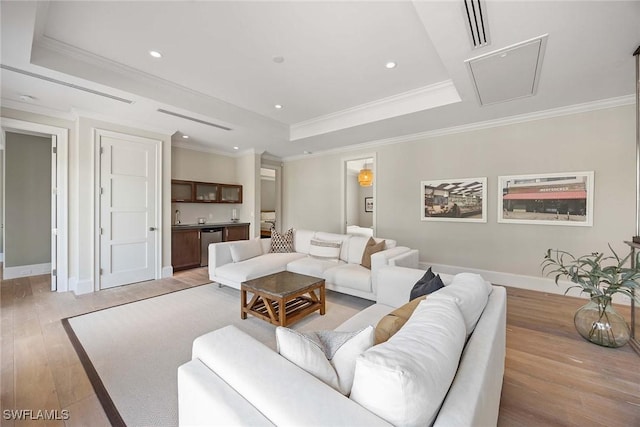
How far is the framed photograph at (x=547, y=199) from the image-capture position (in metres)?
3.54

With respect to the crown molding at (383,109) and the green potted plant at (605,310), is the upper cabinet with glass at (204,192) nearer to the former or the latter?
the crown molding at (383,109)

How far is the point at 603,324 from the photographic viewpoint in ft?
7.73

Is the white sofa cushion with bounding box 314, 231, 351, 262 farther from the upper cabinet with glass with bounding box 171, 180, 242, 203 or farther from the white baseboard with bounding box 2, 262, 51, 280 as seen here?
the white baseboard with bounding box 2, 262, 51, 280

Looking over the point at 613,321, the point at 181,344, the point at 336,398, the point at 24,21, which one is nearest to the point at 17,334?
the point at 181,344

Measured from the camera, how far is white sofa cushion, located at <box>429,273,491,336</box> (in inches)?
52.0

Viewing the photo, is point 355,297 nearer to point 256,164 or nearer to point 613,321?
point 613,321

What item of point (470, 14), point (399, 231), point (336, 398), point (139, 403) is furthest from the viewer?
point (399, 231)

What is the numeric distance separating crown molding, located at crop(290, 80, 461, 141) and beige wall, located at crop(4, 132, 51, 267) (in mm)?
4523

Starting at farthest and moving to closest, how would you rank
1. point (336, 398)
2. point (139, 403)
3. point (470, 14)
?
point (470, 14), point (139, 403), point (336, 398)

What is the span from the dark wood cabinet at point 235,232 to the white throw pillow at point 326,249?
2502mm

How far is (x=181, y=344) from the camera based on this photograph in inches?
94.0

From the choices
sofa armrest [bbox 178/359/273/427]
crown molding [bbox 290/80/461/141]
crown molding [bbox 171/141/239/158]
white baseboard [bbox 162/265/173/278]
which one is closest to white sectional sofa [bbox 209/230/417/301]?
white baseboard [bbox 162/265/173/278]

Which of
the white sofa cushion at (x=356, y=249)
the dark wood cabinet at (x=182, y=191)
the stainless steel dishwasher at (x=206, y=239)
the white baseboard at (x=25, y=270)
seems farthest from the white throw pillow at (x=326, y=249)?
the white baseboard at (x=25, y=270)

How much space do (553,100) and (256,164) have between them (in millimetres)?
5321
